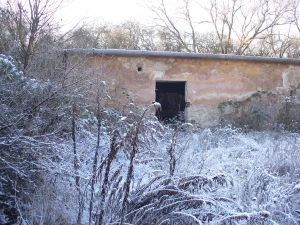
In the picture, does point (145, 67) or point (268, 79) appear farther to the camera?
point (268, 79)

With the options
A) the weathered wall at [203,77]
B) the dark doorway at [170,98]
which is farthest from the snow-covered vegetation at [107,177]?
the dark doorway at [170,98]

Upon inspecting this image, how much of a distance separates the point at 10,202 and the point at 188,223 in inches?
64.1

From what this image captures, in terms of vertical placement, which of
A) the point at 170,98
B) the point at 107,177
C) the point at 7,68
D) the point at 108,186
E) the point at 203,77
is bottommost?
the point at 108,186

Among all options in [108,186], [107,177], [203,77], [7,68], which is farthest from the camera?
[203,77]

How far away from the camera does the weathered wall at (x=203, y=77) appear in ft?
28.0

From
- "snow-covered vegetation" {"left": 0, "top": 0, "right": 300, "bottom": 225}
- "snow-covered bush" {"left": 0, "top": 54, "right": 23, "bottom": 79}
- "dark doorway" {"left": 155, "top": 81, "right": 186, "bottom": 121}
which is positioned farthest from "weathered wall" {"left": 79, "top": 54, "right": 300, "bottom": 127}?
"snow-covered bush" {"left": 0, "top": 54, "right": 23, "bottom": 79}

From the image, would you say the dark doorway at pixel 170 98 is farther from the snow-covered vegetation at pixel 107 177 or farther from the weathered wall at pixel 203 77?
the snow-covered vegetation at pixel 107 177

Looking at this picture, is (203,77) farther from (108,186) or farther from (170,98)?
(108,186)

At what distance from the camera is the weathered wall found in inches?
336

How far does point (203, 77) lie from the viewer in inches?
356

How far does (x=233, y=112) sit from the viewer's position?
913 cm

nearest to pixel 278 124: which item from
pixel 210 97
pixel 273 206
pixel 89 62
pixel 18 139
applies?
pixel 210 97

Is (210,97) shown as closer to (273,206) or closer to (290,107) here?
(290,107)

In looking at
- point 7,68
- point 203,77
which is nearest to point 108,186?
point 7,68
